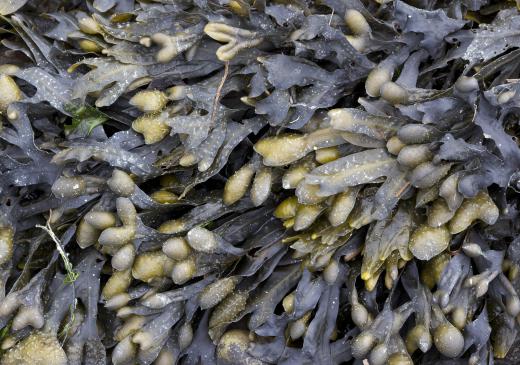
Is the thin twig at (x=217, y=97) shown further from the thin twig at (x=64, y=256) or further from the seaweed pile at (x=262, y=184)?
the thin twig at (x=64, y=256)

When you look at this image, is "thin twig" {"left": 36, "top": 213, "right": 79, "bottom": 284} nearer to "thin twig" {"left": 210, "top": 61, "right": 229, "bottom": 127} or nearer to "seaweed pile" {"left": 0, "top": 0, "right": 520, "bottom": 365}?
"seaweed pile" {"left": 0, "top": 0, "right": 520, "bottom": 365}

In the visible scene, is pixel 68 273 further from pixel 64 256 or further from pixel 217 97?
pixel 217 97

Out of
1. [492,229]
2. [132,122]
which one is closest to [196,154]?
[132,122]

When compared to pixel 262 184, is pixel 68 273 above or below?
below

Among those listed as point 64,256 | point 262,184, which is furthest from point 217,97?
point 64,256

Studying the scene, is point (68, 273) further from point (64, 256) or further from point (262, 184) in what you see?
point (262, 184)

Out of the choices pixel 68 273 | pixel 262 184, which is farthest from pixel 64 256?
pixel 262 184

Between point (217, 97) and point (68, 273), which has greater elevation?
point (217, 97)

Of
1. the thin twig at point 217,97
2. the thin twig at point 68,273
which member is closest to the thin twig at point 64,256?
the thin twig at point 68,273

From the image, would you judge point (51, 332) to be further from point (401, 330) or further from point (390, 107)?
point (390, 107)
